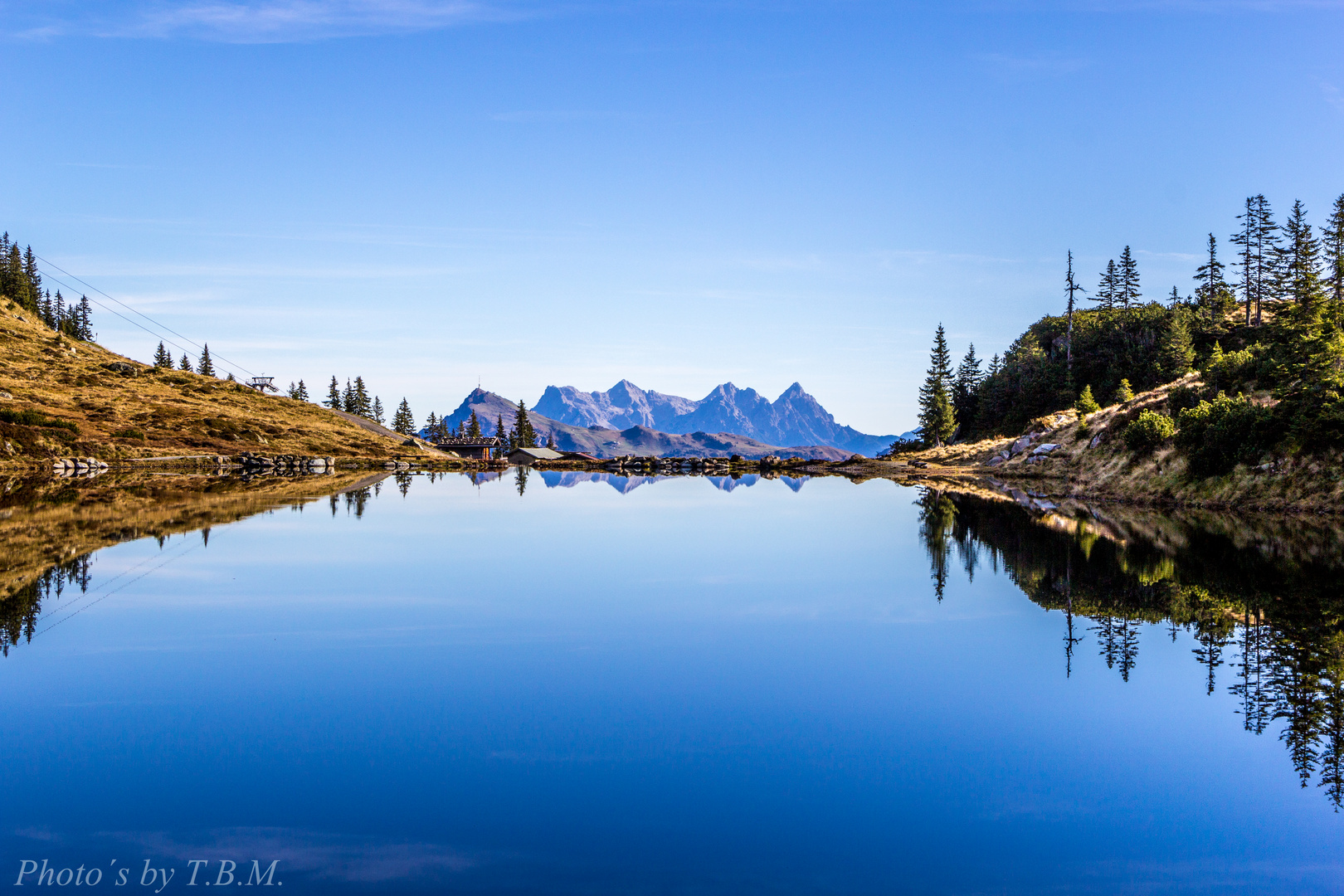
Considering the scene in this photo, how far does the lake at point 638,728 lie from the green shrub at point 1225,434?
96.9 ft

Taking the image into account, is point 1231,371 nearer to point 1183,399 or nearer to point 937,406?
point 1183,399

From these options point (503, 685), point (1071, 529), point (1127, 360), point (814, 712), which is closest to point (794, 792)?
point (814, 712)

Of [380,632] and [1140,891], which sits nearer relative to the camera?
[1140,891]

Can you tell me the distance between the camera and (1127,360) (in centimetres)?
13362

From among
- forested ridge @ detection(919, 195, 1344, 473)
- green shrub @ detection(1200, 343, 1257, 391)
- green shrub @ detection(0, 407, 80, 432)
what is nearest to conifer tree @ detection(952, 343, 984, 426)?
forested ridge @ detection(919, 195, 1344, 473)

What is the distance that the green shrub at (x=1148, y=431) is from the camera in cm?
7494

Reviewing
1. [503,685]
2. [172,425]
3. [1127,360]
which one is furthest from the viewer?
[172,425]

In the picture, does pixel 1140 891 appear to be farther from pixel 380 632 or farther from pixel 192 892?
pixel 380 632

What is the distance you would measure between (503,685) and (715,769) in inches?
251

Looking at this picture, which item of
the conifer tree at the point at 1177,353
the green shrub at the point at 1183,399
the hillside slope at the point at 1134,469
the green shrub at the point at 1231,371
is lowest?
the hillside slope at the point at 1134,469

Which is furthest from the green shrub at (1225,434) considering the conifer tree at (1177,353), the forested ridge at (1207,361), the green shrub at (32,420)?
the green shrub at (32,420)

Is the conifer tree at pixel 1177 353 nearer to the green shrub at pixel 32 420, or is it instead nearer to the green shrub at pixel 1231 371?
the green shrub at pixel 1231 371

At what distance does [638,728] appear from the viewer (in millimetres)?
15867

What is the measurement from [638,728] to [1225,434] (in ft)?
211
